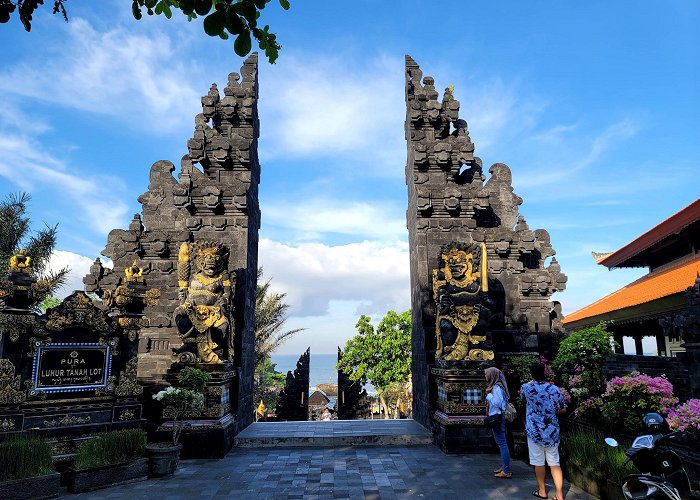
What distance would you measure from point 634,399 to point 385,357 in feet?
87.8

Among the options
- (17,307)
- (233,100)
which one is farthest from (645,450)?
(233,100)

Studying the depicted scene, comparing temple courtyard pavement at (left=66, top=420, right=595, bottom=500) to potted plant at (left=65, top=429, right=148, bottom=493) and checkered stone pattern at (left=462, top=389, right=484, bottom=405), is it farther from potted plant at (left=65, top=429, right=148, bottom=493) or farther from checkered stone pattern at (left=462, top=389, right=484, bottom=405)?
checkered stone pattern at (left=462, top=389, right=484, bottom=405)

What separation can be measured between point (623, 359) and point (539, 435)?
316 cm

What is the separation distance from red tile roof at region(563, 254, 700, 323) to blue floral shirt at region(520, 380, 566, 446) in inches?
362

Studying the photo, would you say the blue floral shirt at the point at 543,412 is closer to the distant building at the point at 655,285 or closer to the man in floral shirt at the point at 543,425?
the man in floral shirt at the point at 543,425

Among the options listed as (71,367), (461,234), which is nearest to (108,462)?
(71,367)

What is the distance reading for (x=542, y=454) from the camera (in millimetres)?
5973

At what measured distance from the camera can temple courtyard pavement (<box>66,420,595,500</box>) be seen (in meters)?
6.34

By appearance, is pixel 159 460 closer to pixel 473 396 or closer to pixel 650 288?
pixel 473 396

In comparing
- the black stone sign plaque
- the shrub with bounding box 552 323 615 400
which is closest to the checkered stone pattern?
the shrub with bounding box 552 323 615 400

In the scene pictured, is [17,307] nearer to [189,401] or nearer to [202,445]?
[189,401]

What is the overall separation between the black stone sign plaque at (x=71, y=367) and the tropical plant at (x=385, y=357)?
25.0 metres

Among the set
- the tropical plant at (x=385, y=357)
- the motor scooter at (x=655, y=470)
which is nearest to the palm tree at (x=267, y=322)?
the tropical plant at (x=385, y=357)

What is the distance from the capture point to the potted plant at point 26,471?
574 cm
